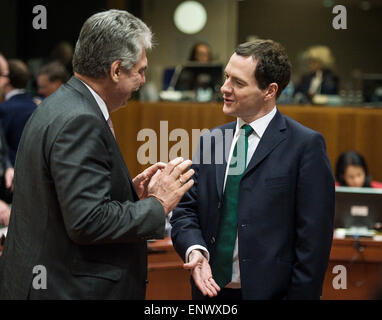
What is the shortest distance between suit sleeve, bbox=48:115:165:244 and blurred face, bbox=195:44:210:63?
19.5 feet

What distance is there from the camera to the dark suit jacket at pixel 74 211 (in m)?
1.59

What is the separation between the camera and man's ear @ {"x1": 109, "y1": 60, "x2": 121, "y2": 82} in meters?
1.73

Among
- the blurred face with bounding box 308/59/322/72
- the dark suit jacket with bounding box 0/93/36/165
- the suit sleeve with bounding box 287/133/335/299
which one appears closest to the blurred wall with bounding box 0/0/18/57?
the dark suit jacket with bounding box 0/93/36/165

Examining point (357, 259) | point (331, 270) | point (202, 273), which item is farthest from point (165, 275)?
point (202, 273)

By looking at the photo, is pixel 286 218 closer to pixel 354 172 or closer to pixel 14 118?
pixel 354 172

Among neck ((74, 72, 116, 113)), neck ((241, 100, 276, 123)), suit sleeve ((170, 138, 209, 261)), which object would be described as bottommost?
suit sleeve ((170, 138, 209, 261))

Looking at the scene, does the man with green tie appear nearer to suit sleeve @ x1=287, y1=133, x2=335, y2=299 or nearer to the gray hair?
suit sleeve @ x1=287, y1=133, x2=335, y2=299

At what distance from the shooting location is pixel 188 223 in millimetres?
2160

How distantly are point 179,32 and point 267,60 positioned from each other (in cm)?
810

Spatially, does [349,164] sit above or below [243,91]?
below

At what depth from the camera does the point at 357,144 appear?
5.82 metres

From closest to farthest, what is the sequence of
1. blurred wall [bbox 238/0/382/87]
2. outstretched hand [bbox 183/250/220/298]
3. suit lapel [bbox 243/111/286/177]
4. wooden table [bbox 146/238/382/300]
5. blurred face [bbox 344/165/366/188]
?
outstretched hand [bbox 183/250/220/298] < suit lapel [bbox 243/111/286/177] < wooden table [bbox 146/238/382/300] < blurred face [bbox 344/165/366/188] < blurred wall [bbox 238/0/382/87]

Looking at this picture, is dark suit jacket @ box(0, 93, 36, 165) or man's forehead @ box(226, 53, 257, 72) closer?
man's forehead @ box(226, 53, 257, 72)

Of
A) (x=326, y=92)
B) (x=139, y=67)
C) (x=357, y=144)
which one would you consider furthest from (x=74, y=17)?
(x=139, y=67)
